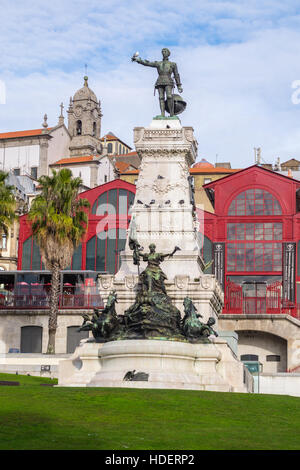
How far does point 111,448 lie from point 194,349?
15876 millimetres

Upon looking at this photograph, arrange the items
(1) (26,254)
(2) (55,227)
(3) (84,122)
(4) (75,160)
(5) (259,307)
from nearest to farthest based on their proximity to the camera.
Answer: (2) (55,227), (5) (259,307), (1) (26,254), (4) (75,160), (3) (84,122)

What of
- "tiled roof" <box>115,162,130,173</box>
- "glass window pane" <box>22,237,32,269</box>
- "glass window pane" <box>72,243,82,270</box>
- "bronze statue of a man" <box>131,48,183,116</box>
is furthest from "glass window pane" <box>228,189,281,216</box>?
"tiled roof" <box>115,162,130,173</box>

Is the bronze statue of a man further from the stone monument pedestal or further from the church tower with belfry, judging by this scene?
the church tower with belfry

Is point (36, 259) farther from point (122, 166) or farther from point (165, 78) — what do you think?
point (122, 166)

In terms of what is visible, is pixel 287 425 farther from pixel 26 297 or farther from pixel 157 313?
pixel 26 297

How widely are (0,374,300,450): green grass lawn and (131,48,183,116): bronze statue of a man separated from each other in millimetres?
18559

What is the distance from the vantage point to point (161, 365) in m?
30.7

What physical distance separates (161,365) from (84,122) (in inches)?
3892

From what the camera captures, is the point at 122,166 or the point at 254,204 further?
the point at 122,166

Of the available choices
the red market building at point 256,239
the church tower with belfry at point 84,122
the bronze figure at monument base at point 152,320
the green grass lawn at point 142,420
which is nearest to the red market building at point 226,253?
the red market building at point 256,239

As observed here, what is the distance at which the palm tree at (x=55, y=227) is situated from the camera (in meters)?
51.1

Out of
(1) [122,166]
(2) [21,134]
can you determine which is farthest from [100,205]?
(1) [122,166]

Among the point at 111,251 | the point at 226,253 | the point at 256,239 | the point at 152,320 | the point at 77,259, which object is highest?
the point at 256,239

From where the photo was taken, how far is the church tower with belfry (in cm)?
12000
